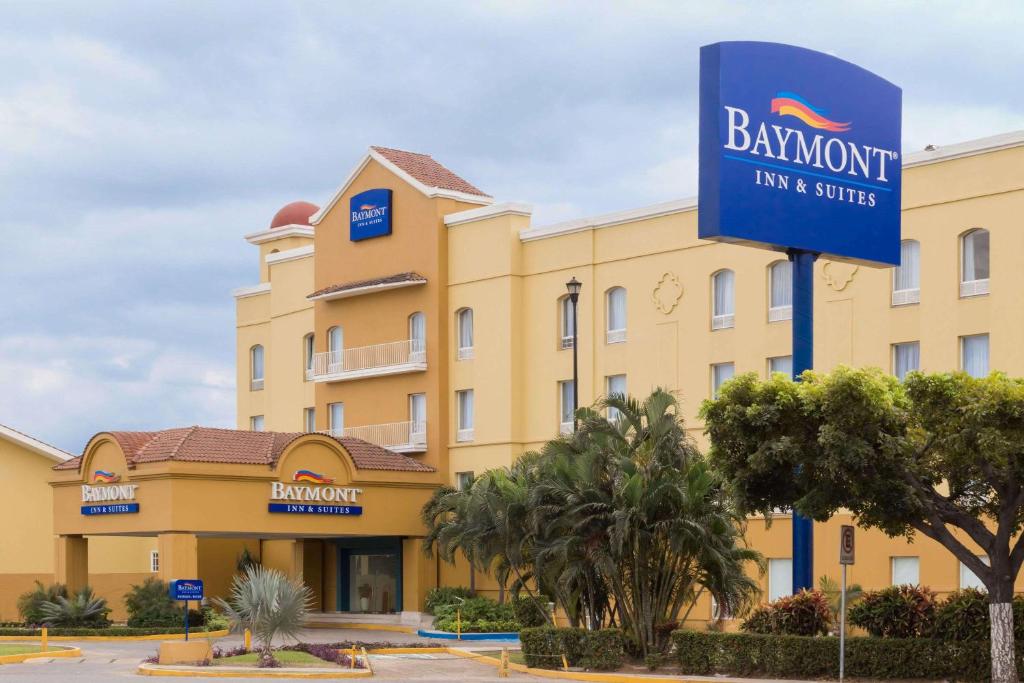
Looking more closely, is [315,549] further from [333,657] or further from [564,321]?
[333,657]

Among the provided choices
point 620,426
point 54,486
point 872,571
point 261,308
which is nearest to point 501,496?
point 620,426

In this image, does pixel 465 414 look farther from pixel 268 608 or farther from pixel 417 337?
pixel 268 608

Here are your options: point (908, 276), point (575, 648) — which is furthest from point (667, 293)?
point (575, 648)

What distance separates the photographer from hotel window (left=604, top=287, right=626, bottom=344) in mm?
53112

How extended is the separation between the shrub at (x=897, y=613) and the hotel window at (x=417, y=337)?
28.8 metres

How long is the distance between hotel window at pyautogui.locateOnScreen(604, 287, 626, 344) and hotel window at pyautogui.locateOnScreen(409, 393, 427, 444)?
27.1ft

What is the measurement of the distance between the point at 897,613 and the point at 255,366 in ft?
142

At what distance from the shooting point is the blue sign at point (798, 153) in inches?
1287

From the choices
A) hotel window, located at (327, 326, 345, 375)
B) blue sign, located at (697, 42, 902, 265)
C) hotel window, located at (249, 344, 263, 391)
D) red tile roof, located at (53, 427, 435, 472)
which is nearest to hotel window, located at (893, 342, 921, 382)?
blue sign, located at (697, 42, 902, 265)

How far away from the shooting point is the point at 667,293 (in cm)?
5138

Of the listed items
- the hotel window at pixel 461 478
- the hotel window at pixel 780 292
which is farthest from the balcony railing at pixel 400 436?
the hotel window at pixel 780 292

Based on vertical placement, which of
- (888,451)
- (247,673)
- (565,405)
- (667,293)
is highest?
(667,293)

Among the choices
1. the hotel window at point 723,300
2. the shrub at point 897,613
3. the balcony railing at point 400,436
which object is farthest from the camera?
the balcony railing at point 400,436

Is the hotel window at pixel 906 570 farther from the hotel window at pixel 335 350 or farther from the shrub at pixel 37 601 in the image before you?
the shrub at pixel 37 601
